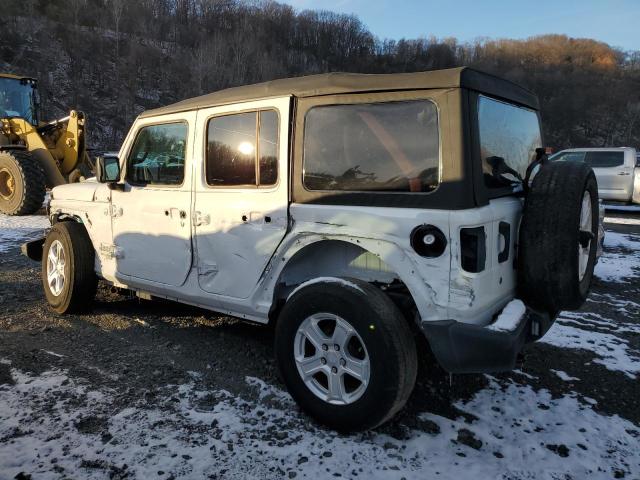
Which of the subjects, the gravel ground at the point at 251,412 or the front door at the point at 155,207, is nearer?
the gravel ground at the point at 251,412

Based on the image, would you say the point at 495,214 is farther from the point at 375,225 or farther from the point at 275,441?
the point at 275,441

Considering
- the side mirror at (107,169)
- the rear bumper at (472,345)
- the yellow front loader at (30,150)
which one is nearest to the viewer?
the rear bumper at (472,345)

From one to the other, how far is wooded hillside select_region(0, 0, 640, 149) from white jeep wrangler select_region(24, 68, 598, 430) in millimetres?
40338

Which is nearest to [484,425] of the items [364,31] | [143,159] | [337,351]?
[337,351]

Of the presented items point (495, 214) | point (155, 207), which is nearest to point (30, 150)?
point (155, 207)

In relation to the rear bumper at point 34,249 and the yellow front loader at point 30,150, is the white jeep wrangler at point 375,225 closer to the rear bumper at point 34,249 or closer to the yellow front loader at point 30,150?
the rear bumper at point 34,249

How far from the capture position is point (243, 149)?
311 centimetres

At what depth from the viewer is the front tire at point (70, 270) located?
416cm

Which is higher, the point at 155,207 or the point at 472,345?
the point at 155,207

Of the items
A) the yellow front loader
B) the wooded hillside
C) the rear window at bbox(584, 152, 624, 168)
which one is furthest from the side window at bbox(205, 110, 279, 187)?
the wooded hillside

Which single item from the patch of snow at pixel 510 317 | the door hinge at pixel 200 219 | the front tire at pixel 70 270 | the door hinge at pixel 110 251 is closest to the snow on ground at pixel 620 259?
Result: the patch of snow at pixel 510 317

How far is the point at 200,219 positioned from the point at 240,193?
42 centimetres

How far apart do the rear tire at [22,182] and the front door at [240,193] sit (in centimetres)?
853

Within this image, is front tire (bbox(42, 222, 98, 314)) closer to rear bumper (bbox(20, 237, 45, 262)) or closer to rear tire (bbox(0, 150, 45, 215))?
rear bumper (bbox(20, 237, 45, 262))
